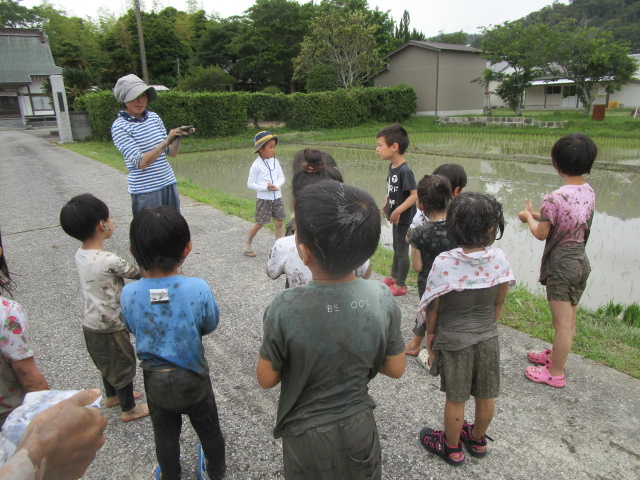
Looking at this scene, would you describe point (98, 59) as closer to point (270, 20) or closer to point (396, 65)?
point (270, 20)

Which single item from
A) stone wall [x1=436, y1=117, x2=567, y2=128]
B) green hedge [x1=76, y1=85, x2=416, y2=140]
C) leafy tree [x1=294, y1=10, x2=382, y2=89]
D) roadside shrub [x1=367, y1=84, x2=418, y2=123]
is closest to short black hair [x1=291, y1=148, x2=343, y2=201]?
green hedge [x1=76, y1=85, x2=416, y2=140]

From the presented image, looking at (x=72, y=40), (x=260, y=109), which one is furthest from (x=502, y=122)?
(x=72, y=40)

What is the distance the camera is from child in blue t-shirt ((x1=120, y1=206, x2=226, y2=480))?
174cm

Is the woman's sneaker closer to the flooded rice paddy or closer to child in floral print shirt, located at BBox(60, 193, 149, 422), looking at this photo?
child in floral print shirt, located at BBox(60, 193, 149, 422)

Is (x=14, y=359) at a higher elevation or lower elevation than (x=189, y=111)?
lower

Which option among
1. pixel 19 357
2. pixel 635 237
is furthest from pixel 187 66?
pixel 19 357

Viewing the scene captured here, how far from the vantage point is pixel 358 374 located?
1.43m

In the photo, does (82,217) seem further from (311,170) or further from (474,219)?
(474,219)

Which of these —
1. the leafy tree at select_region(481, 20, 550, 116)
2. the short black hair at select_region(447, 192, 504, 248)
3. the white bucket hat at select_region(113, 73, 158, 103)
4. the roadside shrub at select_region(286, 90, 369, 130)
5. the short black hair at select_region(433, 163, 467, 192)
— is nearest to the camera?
the short black hair at select_region(447, 192, 504, 248)

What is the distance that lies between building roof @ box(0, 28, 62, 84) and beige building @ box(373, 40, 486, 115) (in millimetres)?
26074

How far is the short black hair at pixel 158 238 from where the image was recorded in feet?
5.66

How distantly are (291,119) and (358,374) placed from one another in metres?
24.5

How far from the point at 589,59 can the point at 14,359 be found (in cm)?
2671

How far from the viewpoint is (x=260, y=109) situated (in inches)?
926
